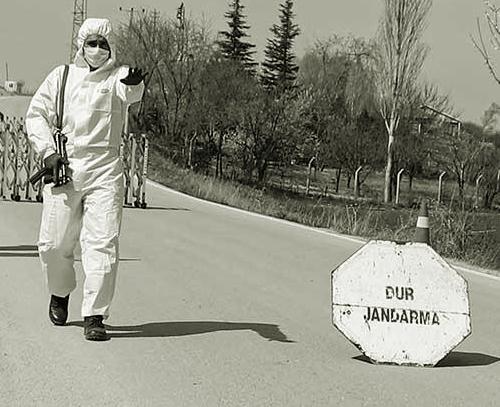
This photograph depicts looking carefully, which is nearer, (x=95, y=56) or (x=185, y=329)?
(x=95, y=56)

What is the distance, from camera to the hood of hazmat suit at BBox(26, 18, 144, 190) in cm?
730

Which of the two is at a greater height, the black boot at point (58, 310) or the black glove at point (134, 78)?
the black glove at point (134, 78)

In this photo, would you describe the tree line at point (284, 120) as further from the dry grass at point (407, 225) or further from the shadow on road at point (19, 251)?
the shadow on road at point (19, 251)

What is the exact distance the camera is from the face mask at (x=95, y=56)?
739 cm

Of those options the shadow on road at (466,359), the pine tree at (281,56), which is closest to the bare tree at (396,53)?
the pine tree at (281,56)

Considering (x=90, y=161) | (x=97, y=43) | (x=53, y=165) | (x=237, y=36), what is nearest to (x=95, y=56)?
(x=97, y=43)

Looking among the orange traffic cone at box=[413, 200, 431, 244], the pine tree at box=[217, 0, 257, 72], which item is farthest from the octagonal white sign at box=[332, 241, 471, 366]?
the pine tree at box=[217, 0, 257, 72]

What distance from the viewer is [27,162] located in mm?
22172

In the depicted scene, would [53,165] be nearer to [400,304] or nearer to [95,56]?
[95,56]

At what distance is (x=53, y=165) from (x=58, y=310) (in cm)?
124

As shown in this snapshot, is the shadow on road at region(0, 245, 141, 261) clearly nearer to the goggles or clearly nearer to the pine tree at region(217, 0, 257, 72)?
the goggles

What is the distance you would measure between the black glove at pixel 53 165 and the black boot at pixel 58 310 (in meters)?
1.02

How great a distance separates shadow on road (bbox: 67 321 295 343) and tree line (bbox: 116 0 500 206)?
121 feet

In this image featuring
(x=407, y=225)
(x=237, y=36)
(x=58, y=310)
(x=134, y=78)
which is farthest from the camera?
(x=237, y=36)
